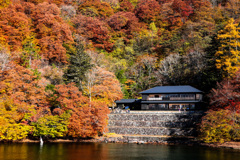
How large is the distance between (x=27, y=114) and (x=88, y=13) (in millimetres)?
46467

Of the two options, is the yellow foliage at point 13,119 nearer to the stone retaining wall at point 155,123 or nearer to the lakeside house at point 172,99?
the stone retaining wall at point 155,123

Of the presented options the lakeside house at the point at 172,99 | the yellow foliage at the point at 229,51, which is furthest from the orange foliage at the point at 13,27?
the yellow foliage at the point at 229,51

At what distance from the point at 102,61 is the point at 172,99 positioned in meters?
19.3

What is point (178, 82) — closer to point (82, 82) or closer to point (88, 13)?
point (82, 82)

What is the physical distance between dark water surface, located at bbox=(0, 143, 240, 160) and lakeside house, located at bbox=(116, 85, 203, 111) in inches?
544

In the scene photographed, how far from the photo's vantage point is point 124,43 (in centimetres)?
7425

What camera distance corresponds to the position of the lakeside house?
147 feet

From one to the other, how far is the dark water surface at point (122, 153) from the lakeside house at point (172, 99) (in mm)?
13818

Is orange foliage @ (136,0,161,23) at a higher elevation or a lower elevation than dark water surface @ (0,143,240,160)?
higher

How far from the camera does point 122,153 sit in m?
28.5

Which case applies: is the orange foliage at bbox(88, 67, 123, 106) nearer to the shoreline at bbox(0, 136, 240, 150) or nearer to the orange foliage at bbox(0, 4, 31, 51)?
the shoreline at bbox(0, 136, 240, 150)

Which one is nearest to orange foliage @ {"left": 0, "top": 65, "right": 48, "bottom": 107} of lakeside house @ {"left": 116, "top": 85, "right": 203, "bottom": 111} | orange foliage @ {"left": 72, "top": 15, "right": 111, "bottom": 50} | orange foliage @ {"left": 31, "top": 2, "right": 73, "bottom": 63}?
orange foliage @ {"left": 31, "top": 2, "right": 73, "bottom": 63}

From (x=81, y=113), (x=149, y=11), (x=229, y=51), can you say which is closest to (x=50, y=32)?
(x=81, y=113)

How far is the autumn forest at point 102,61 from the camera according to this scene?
36.7m
